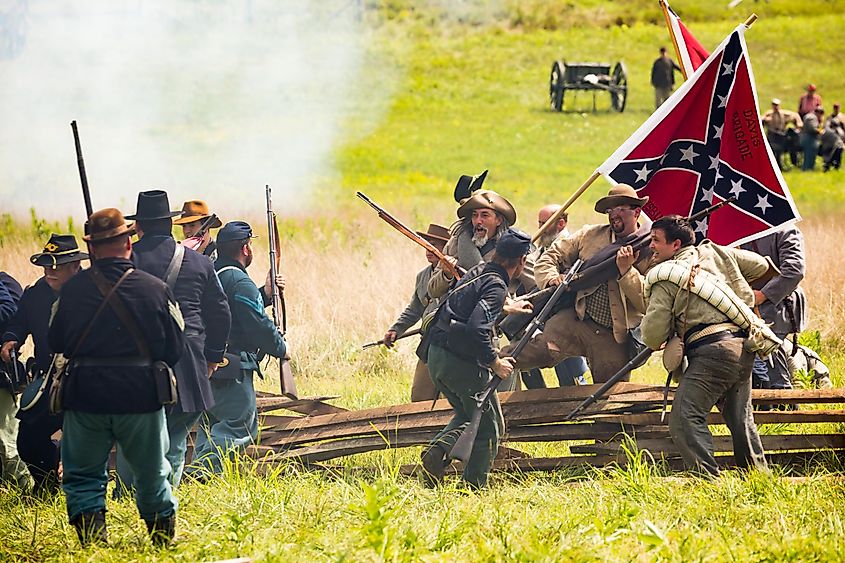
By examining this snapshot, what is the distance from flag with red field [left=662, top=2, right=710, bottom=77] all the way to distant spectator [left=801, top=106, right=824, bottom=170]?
735 inches

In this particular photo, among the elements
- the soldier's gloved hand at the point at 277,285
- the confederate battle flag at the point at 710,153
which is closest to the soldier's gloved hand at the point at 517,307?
the confederate battle flag at the point at 710,153

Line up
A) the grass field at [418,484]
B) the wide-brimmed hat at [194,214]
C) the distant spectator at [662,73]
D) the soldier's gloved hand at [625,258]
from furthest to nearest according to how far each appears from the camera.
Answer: the distant spectator at [662,73]
the wide-brimmed hat at [194,214]
the soldier's gloved hand at [625,258]
the grass field at [418,484]

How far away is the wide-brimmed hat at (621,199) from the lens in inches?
318

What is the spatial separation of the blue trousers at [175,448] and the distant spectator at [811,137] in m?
23.0

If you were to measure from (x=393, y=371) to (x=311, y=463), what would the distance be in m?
3.28

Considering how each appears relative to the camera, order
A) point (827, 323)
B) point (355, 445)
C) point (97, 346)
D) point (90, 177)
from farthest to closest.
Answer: point (90, 177), point (827, 323), point (355, 445), point (97, 346)

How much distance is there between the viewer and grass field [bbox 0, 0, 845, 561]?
18.8ft

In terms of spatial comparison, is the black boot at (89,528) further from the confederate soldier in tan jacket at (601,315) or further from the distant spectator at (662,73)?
the distant spectator at (662,73)

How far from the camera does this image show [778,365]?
9.13 m

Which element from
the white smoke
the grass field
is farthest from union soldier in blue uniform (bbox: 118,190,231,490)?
the white smoke

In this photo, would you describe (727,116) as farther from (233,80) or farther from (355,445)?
(233,80)

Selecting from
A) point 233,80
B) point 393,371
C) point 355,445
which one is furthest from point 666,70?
point 355,445

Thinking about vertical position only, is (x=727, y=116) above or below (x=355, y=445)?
above

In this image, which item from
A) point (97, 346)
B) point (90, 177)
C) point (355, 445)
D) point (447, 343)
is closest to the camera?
point (97, 346)
